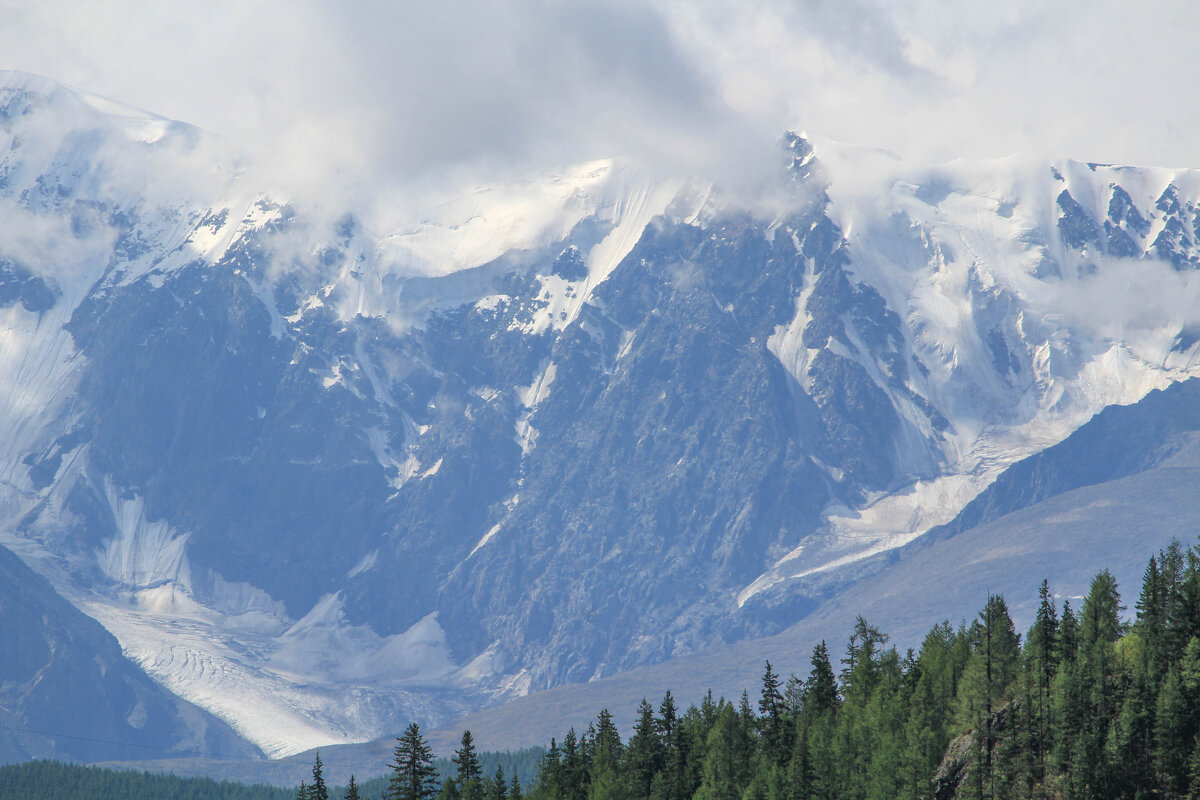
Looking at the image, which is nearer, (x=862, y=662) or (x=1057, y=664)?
(x=1057, y=664)

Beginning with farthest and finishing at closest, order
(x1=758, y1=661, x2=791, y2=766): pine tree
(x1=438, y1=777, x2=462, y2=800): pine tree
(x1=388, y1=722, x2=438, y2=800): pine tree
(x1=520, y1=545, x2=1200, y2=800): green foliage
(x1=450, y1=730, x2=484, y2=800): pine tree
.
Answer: (x1=758, y1=661, x2=791, y2=766): pine tree < (x1=438, y1=777, x2=462, y2=800): pine tree < (x1=450, y1=730, x2=484, y2=800): pine tree < (x1=388, y1=722, x2=438, y2=800): pine tree < (x1=520, y1=545, x2=1200, y2=800): green foliage

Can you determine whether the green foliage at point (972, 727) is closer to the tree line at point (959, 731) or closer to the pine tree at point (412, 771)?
the tree line at point (959, 731)

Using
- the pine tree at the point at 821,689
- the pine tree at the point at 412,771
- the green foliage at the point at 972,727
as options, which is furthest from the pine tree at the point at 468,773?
the pine tree at the point at 821,689

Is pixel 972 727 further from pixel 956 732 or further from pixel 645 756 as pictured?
pixel 645 756

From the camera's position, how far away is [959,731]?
140 metres

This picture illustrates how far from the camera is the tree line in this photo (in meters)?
123

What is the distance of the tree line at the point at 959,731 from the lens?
123 metres

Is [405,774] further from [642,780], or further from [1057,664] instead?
[1057,664]

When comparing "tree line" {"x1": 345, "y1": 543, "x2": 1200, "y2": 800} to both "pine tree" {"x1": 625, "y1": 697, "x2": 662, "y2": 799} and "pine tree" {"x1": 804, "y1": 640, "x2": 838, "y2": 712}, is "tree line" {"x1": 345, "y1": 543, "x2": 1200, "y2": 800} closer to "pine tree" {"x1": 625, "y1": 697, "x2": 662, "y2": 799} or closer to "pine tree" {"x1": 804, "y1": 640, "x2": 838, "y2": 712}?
"pine tree" {"x1": 625, "y1": 697, "x2": 662, "y2": 799}

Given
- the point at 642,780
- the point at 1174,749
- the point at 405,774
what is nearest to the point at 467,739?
the point at 405,774

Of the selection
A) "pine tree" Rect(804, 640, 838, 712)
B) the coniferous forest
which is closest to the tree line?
the coniferous forest

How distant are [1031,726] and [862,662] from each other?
33721 mm

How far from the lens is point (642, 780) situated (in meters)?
158

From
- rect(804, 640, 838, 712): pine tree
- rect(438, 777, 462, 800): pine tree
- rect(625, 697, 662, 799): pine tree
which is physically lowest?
rect(438, 777, 462, 800): pine tree
